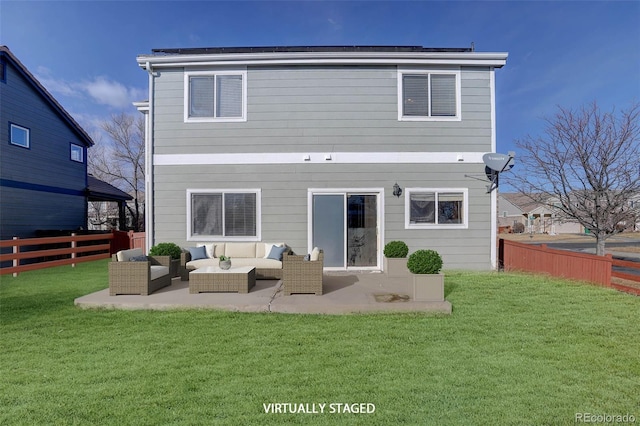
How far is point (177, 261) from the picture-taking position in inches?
261

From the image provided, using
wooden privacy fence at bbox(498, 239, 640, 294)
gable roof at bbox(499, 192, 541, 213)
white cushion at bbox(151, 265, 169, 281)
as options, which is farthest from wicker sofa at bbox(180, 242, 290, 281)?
gable roof at bbox(499, 192, 541, 213)

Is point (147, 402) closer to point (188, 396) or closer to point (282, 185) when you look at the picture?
point (188, 396)

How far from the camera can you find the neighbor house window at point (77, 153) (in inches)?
540

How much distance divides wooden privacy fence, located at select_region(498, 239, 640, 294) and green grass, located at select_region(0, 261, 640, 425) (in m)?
1.12

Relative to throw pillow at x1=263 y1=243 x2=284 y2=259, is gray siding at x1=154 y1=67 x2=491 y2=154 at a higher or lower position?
higher

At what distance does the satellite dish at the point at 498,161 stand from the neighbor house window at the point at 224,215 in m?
6.19

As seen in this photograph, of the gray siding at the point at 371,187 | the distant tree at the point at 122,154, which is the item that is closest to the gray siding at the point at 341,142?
the gray siding at the point at 371,187

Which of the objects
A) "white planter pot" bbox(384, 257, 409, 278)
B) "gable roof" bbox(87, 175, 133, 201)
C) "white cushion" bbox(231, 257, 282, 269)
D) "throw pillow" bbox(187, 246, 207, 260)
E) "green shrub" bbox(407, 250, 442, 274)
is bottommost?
"white planter pot" bbox(384, 257, 409, 278)

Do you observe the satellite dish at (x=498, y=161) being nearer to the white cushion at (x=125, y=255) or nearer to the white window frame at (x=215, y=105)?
the white window frame at (x=215, y=105)

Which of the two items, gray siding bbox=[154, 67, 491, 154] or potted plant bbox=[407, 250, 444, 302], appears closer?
potted plant bbox=[407, 250, 444, 302]

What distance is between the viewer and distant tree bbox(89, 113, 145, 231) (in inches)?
942

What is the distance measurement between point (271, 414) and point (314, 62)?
25.9 ft

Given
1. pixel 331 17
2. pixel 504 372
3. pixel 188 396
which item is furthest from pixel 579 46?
pixel 188 396

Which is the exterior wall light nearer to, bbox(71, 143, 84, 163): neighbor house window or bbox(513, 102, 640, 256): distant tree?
bbox(513, 102, 640, 256): distant tree
